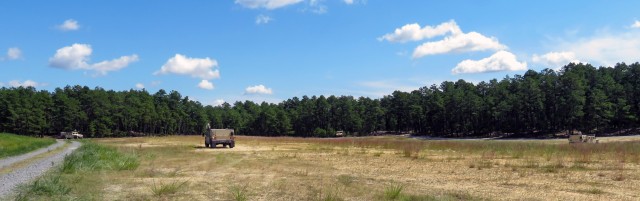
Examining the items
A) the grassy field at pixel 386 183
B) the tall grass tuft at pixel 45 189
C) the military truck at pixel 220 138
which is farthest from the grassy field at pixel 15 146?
the tall grass tuft at pixel 45 189

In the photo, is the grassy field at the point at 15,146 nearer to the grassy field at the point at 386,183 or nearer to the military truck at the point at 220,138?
the military truck at the point at 220,138

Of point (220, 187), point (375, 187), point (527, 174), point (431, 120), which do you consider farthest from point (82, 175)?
point (431, 120)

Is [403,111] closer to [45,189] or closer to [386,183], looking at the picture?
[386,183]

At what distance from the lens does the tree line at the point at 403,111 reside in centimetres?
9981

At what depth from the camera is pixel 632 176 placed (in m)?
17.3

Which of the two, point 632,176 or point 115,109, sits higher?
point 115,109

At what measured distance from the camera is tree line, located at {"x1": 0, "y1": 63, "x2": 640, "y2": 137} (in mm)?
99812

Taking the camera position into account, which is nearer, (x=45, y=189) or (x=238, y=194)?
(x=238, y=194)

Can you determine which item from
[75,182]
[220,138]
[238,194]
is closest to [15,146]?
[220,138]

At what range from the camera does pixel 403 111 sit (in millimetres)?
149125

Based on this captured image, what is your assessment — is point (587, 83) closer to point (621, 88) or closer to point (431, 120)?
point (621, 88)

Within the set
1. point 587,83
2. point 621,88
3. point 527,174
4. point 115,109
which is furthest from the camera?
point 115,109

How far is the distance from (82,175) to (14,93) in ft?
455

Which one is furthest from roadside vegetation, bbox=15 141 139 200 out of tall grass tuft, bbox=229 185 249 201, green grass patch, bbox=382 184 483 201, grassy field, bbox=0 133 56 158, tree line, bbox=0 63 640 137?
tree line, bbox=0 63 640 137
